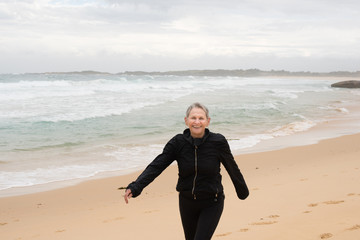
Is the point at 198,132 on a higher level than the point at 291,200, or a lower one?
higher

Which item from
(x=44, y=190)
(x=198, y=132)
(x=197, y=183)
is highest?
(x=198, y=132)

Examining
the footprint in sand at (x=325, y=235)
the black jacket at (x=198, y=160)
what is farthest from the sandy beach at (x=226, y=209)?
the black jacket at (x=198, y=160)

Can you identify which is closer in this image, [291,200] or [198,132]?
[198,132]

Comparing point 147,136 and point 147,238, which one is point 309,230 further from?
point 147,136

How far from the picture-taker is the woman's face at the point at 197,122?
10.5 feet

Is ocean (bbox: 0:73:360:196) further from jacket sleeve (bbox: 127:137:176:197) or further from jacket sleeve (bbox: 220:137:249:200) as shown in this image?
jacket sleeve (bbox: 220:137:249:200)

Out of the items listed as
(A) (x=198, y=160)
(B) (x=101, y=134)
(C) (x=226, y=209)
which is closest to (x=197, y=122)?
(A) (x=198, y=160)

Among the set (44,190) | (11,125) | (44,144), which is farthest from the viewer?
(11,125)

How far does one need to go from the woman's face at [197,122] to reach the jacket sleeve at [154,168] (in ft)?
0.58

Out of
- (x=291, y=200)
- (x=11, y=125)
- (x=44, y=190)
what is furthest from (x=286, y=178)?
(x=11, y=125)

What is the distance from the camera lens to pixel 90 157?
12367 mm

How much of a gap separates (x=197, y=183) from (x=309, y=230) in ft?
8.34

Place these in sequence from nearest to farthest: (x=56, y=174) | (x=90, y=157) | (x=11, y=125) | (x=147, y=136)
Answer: (x=56, y=174) → (x=90, y=157) → (x=147, y=136) → (x=11, y=125)

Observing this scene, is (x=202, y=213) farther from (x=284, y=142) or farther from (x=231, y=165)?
(x=284, y=142)
